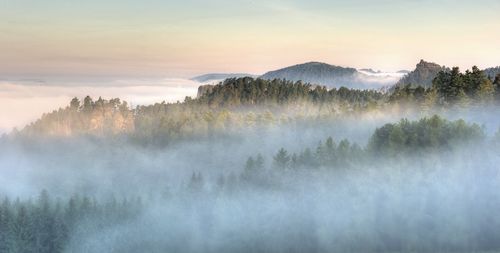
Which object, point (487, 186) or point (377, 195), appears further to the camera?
point (377, 195)

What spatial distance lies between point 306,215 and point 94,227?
62120mm

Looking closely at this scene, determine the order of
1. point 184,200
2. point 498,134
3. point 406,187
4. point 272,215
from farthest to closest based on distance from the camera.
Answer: point 184,200, point 272,215, point 406,187, point 498,134

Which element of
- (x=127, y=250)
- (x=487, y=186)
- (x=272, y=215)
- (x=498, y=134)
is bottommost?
(x=127, y=250)

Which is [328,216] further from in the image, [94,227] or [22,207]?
[22,207]

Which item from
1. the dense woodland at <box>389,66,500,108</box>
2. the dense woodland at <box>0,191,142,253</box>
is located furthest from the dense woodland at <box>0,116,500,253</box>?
the dense woodland at <box>389,66,500,108</box>

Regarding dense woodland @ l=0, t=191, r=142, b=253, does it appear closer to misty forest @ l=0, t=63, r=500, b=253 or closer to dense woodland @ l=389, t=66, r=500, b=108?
A: misty forest @ l=0, t=63, r=500, b=253

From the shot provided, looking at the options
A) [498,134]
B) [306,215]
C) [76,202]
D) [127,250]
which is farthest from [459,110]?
[76,202]

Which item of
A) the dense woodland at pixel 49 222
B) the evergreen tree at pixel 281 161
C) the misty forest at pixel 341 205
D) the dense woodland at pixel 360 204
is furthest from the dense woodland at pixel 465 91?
the dense woodland at pixel 49 222

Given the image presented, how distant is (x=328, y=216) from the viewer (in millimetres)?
169625

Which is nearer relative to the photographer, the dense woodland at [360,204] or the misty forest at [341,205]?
the dense woodland at [360,204]

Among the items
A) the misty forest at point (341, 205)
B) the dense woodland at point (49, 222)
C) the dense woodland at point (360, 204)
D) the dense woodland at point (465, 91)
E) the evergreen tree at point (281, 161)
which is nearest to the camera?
the dense woodland at point (360, 204)

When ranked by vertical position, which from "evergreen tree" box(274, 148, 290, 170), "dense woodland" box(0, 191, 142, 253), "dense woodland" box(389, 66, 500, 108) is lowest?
"dense woodland" box(0, 191, 142, 253)

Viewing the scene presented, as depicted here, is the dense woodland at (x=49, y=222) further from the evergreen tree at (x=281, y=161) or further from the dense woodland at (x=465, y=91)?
the dense woodland at (x=465, y=91)

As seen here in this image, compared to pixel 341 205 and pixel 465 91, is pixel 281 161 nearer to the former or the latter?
pixel 341 205
